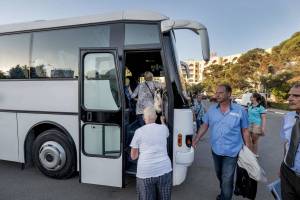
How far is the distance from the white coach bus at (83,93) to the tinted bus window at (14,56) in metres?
0.02

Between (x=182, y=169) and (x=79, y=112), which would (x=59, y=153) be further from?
(x=182, y=169)

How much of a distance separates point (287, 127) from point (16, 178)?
5.18m

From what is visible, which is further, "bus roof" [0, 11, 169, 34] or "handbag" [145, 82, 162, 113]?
"handbag" [145, 82, 162, 113]

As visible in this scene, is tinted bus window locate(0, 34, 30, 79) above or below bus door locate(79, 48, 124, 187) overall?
above

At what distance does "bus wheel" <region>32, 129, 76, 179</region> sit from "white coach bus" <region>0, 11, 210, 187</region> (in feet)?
0.06

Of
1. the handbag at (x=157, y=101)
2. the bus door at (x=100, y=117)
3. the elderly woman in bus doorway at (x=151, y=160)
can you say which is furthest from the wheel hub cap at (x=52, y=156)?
the elderly woman in bus doorway at (x=151, y=160)

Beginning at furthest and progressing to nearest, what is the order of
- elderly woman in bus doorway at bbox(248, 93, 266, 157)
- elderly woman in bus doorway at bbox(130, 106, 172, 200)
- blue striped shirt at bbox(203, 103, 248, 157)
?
elderly woman in bus doorway at bbox(248, 93, 266, 157) → blue striped shirt at bbox(203, 103, 248, 157) → elderly woman in bus doorway at bbox(130, 106, 172, 200)

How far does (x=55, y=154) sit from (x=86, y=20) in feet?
8.74

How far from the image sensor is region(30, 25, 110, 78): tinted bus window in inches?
195

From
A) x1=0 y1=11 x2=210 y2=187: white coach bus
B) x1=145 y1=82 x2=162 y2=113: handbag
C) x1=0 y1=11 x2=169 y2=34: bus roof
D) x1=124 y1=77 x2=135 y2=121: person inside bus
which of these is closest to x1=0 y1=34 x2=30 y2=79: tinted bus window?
x1=0 y1=11 x2=210 y2=187: white coach bus

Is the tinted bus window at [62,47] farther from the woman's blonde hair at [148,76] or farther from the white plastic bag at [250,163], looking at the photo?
the white plastic bag at [250,163]

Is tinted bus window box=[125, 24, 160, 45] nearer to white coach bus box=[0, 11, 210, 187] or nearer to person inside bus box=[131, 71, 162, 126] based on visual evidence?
white coach bus box=[0, 11, 210, 187]

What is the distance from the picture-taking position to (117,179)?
15.1 feet

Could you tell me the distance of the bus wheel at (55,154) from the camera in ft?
17.1
